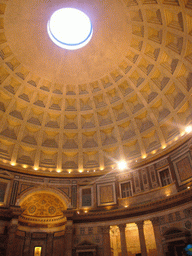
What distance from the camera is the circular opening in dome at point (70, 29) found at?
25.8m

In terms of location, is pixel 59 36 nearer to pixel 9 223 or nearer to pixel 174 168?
pixel 174 168

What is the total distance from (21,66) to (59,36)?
5.77 meters

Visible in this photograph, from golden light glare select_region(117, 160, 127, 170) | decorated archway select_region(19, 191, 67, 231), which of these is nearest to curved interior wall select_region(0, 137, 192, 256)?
decorated archway select_region(19, 191, 67, 231)

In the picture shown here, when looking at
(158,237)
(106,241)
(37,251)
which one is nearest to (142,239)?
(158,237)

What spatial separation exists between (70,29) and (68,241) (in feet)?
79.9

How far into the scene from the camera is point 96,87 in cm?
2973

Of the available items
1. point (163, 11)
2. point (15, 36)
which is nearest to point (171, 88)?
point (163, 11)

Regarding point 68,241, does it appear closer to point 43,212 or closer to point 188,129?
point 43,212

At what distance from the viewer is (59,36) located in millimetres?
26734

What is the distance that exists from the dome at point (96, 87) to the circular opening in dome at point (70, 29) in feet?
2.70

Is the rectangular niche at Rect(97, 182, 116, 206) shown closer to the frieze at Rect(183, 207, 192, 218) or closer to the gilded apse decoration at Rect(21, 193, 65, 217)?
the gilded apse decoration at Rect(21, 193, 65, 217)

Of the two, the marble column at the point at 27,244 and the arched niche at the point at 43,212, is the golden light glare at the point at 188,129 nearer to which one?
the arched niche at the point at 43,212

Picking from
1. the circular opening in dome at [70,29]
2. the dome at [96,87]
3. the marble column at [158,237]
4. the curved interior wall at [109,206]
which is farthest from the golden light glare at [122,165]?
the circular opening in dome at [70,29]

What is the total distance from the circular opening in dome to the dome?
2.70 ft
